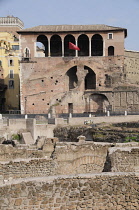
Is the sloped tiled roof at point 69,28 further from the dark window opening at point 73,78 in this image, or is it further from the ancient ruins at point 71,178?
the ancient ruins at point 71,178

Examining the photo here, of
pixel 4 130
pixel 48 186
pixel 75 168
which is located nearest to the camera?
pixel 48 186

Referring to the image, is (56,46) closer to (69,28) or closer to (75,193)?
(69,28)

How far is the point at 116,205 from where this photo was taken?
7.17m

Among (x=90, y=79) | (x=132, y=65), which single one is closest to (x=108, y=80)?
(x=90, y=79)

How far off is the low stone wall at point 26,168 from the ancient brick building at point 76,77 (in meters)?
28.8

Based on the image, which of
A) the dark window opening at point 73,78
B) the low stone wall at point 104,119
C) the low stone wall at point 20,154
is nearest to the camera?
the low stone wall at point 20,154

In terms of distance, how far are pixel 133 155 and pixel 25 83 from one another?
32.6 m

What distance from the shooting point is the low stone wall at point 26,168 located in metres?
9.83

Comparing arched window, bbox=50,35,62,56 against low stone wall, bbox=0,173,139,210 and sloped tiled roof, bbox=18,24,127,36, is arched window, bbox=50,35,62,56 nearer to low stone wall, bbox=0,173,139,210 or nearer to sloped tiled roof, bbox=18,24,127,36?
sloped tiled roof, bbox=18,24,127,36

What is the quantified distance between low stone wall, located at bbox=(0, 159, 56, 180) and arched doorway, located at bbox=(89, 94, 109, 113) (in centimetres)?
3023

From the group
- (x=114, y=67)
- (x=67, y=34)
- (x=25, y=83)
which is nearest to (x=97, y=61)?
(x=114, y=67)

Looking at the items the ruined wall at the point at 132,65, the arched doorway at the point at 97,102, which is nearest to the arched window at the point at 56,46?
the ruined wall at the point at 132,65

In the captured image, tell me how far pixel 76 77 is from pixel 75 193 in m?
38.1

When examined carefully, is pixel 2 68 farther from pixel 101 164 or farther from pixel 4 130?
pixel 101 164
